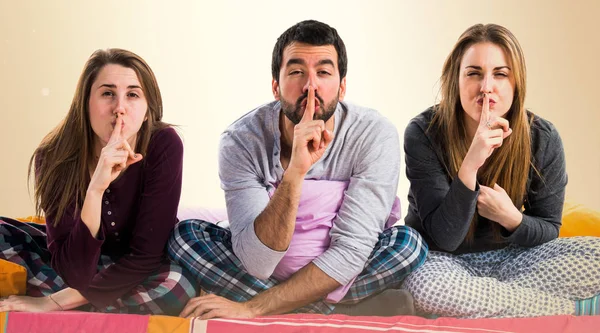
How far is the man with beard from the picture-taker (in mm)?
1891

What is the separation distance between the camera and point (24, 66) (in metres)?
2.82

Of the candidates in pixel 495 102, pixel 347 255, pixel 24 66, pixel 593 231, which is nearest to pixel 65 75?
pixel 24 66

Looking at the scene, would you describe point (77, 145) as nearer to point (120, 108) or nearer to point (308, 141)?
point (120, 108)

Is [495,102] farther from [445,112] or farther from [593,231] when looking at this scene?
[593,231]

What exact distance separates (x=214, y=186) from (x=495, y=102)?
4.26 feet

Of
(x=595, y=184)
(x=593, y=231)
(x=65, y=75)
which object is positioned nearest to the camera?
(x=593, y=231)

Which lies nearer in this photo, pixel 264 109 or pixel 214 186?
pixel 264 109

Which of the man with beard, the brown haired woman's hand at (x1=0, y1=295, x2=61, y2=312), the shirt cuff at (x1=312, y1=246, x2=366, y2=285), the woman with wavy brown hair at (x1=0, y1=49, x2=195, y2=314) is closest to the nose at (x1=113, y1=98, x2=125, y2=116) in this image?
the woman with wavy brown hair at (x1=0, y1=49, x2=195, y2=314)

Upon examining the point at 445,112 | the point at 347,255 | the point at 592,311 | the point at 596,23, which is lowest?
the point at 592,311

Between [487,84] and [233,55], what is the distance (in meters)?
1.21

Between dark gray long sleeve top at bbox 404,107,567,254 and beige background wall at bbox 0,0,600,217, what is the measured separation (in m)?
0.74

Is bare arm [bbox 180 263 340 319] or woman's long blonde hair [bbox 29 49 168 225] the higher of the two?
woman's long blonde hair [bbox 29 49 168 225]

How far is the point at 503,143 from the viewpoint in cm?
211

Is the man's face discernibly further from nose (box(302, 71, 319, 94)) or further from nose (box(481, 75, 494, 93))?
nose (box(481, 75, 494, 93))
